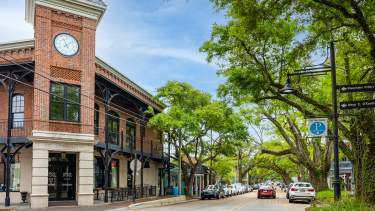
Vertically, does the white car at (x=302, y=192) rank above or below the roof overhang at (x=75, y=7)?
below

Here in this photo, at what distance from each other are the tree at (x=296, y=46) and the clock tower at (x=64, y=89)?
8.73 meters

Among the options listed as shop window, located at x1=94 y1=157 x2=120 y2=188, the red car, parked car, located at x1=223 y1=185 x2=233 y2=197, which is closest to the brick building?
shop window, located at x1=94 y1=157 x2=120 y2=188

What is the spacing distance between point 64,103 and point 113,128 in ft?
27.4

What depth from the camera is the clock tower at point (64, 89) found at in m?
27.4

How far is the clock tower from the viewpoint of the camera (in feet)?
90.0

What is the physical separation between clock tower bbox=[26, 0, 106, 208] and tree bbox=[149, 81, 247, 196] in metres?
10.9

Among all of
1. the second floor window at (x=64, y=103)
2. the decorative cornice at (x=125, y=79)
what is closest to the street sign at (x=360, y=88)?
the second floor window at (x=64, y=103)

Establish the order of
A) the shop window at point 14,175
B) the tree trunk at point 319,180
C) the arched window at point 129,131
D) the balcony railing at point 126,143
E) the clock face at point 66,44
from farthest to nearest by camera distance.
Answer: the tree trunk at point 319,180 < the arched window at point 129,131 < the balcony railing at point 126,143 < the shop window at point 14,175 < the clock face at point 66,44

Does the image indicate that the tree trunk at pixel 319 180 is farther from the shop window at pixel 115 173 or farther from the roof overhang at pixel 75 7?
the roof overhang at pixel 75 7

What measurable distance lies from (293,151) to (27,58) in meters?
23.5

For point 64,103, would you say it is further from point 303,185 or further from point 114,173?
point 303,185

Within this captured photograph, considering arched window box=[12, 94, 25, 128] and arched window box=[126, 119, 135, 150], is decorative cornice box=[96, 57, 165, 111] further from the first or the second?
arched window box=[12, 94, 25, 128]

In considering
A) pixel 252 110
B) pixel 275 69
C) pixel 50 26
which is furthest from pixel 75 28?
Answer: pixel 252 110

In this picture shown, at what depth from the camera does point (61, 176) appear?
2984 centimetres
